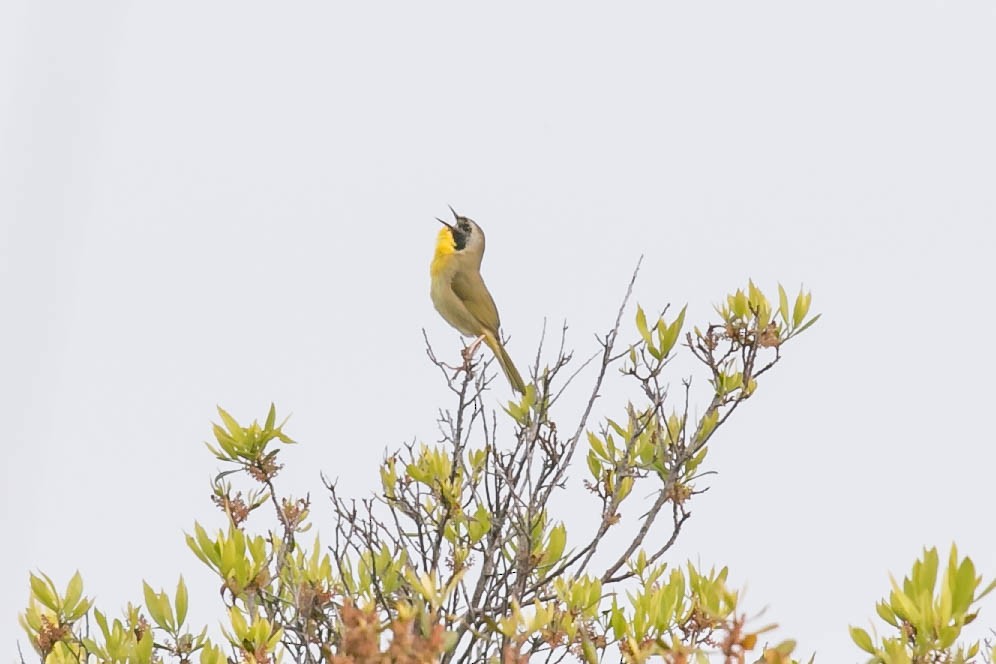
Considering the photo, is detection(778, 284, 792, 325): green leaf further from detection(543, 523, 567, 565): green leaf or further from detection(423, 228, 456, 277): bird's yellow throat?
detection(423, 228, 456, 277): bird's yellow throat

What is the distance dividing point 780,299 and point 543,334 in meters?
0.75

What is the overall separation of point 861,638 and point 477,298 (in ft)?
14.9

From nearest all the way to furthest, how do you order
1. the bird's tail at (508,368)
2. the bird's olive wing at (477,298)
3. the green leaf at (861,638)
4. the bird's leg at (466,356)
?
the green leaf at (861,638)
the bird's leg at (466,356)
the bird's tail at (508,368)
the bird's olive wing at (477,298)

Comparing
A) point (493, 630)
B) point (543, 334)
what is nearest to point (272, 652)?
point (493, 630)

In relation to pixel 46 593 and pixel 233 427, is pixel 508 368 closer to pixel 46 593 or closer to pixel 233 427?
pixel 233 427

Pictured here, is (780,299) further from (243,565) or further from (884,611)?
(243,565)

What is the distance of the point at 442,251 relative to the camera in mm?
7473

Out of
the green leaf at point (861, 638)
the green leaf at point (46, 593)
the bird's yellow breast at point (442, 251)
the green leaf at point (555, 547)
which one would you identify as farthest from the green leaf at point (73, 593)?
the bird's yellow breast at point (442, 251)

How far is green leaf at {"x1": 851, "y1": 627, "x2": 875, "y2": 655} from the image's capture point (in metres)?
2.48

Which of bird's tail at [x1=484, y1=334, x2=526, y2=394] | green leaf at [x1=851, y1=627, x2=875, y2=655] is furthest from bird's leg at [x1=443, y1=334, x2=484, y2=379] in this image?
green leaf at [x1=851, y1=627, x2=875, y2=655]

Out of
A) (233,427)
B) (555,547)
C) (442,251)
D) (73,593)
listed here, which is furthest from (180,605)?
(442,251)

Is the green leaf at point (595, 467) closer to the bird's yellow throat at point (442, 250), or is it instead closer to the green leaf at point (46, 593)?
the green leaf at point (46, 593)

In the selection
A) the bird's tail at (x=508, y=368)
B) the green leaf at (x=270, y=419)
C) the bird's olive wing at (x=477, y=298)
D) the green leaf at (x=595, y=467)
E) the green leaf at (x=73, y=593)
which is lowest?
the green leaf at (x=73, y=593)

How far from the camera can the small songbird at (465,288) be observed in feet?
21.3
